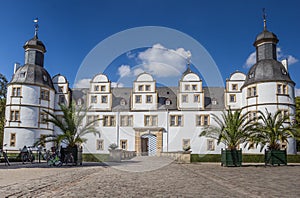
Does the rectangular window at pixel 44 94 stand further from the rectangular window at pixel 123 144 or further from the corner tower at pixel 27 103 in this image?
the rectangular window at pixel 123 144

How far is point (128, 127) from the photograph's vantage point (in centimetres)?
3562

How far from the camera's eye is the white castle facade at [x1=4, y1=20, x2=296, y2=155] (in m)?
32.7

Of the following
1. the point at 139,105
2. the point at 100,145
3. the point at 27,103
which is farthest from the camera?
the point at 100,145

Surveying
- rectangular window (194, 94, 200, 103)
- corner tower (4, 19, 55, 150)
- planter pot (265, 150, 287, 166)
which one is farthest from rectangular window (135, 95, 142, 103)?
planter pot (265, 150, 287, 166)

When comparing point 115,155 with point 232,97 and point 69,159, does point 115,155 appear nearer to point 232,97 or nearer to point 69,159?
point 69,159

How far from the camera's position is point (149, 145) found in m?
35.0

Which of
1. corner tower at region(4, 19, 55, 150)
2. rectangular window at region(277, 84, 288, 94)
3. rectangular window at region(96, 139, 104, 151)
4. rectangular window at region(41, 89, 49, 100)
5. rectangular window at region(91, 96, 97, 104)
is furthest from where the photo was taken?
rectangular window at region(91, 96, 97, 104)

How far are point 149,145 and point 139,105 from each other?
4759 millimetres

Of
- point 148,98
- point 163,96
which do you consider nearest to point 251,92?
point 163,96

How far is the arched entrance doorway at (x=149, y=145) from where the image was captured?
34.8 m

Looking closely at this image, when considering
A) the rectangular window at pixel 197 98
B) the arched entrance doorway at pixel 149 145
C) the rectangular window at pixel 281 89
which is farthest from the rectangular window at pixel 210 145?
the rectangular window at pixel 281 89

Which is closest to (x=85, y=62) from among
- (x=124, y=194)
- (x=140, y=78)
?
(x=124, y=194)

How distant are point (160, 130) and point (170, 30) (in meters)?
19.9

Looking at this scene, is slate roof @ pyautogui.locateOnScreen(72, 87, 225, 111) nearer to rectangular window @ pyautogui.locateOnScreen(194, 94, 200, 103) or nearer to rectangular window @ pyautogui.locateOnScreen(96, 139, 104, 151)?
rectangular window @ pyautogui.locateOnScreen(194, 94, 200, 103)
